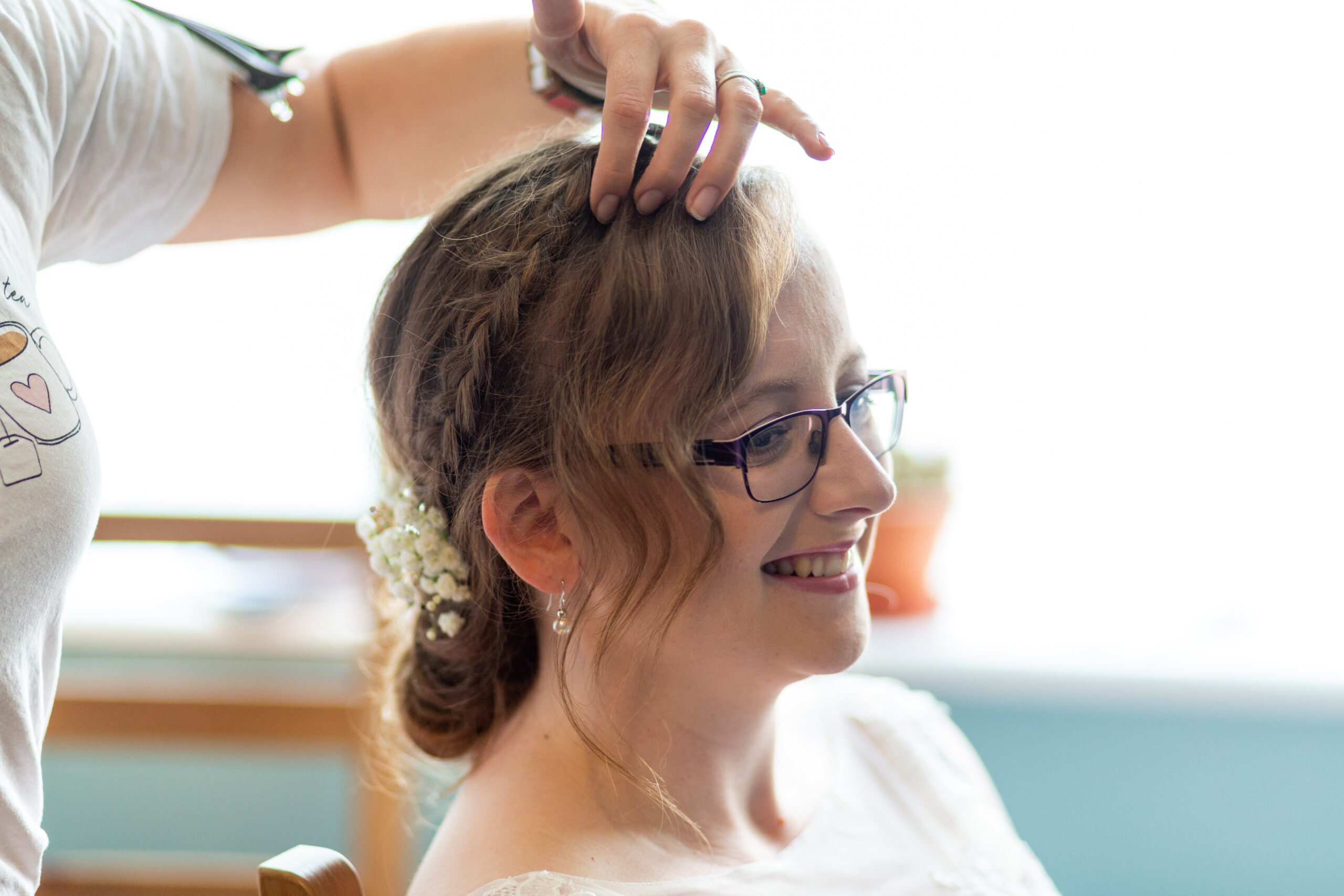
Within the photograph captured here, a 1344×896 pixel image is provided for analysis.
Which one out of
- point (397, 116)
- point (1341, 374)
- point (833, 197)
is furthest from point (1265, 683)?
point (397, 116)

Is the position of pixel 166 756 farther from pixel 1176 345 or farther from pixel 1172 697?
pixel 1176 345

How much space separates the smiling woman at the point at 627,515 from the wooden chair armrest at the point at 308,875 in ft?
0.42

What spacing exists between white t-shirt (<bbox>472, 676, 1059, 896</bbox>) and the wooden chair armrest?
0.21 meters

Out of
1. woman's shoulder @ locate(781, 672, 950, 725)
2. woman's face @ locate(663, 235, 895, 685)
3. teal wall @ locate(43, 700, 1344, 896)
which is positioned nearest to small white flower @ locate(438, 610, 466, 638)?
woman's face @ locate(663, 235, 895, 685)

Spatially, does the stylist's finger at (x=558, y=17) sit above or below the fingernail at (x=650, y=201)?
above

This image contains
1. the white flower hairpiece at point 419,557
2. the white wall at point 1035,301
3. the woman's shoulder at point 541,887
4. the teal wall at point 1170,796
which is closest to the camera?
the woman's shoulder at point 541,887

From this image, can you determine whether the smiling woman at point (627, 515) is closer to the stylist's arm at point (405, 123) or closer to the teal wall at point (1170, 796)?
the stylist's arm at point (405, 123)

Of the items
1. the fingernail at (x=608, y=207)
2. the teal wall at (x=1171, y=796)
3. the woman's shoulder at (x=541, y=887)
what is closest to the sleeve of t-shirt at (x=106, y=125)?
the fingernail at (x=608, y=207)

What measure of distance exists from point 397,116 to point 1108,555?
1795mm

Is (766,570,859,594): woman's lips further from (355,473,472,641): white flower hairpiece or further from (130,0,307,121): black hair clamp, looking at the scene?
(130,0,307,121): black hair clamp

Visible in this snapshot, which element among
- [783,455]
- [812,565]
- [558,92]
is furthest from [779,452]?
[558,92]

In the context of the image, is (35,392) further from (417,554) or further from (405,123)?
(405,123)

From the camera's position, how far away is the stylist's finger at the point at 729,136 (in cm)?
84

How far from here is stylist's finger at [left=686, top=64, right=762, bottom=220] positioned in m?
0.84
